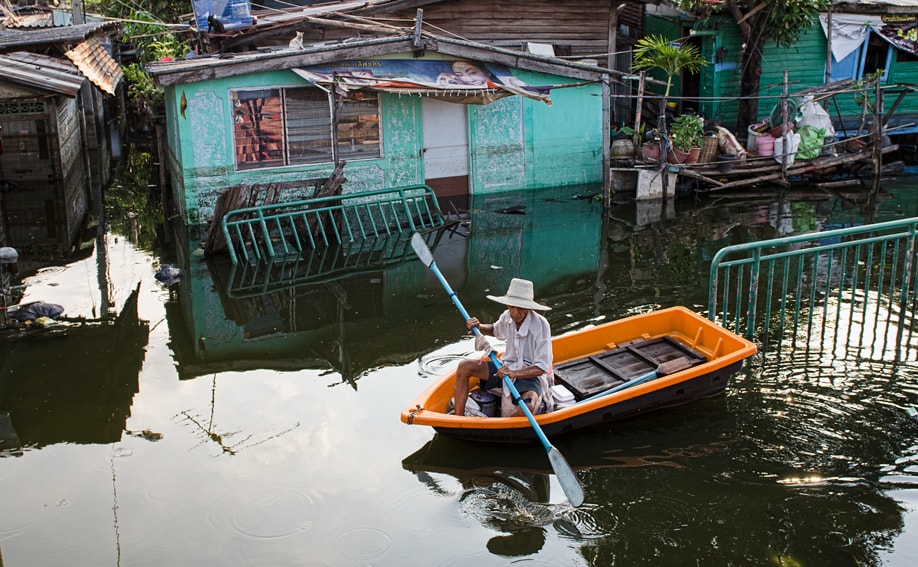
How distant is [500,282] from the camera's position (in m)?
11.7

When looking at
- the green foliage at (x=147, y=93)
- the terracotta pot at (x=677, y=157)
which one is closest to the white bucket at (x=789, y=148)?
the terracotta pot at (x=677, y=157)

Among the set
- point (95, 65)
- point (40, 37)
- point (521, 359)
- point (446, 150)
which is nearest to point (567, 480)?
point (521, 359)

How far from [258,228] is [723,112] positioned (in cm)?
1310

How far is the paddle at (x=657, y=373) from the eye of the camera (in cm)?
715

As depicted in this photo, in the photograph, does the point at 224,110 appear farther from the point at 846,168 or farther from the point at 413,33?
the point at 846,168

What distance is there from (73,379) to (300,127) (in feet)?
23.7

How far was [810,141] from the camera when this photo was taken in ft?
57.2

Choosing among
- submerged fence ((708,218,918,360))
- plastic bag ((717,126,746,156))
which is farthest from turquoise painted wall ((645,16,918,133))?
submerged fence ((708,218,918,360))

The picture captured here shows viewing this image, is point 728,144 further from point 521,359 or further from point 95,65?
point 95,65

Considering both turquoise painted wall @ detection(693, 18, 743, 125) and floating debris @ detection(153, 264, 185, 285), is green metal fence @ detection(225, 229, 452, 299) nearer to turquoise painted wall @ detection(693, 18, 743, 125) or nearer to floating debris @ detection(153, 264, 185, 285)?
floating debris @ detection(153, 264, 185, 285)

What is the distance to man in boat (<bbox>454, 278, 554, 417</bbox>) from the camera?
6.63 m

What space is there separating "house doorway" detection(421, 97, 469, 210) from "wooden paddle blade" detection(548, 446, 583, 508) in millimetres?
10242

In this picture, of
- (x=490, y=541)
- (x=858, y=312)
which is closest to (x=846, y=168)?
(x=858, y=312)

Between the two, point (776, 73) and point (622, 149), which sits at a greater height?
point (776, 73)
